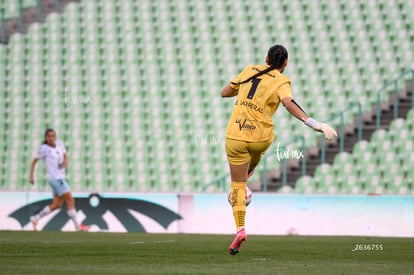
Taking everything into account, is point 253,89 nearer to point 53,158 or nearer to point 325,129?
point 325,129

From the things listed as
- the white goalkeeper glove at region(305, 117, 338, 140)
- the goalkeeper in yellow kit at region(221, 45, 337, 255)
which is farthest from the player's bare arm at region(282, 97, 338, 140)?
the goalkeeper in yellow kit at region(221, 45, 337, 255)

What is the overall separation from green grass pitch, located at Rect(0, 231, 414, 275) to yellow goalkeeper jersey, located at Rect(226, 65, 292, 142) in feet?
4.12

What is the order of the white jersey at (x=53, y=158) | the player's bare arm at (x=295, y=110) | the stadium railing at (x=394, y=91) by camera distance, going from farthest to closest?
the stadium railing at (x=394, y=91) < the white jersey at (x=53, y=158) < the player's bare arm at (x=295, y=110)

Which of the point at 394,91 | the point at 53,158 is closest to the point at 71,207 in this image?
the point at 53,158

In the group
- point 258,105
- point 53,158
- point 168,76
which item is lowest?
point 53,158

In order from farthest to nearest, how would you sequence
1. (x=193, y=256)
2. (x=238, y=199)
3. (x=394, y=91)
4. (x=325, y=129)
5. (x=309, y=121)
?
(x=394, y=91) < (x=193, y=256) < (x=238, y=199) < (x=309, y=121) < (x=325, y=129)

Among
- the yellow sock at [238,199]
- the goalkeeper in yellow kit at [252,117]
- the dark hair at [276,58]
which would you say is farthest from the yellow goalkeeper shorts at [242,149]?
the dark hair at [276,58]

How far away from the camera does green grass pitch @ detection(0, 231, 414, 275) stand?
8055 millimetres

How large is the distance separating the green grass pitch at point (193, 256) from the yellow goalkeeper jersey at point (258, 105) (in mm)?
1255

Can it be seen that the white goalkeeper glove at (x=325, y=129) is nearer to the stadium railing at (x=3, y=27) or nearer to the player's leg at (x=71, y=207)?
the player's leg at (x=71, y=207)

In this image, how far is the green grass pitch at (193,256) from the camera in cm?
805

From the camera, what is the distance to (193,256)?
9.76 m

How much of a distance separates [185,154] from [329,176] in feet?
10.7

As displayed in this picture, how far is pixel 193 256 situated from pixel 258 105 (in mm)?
1779
